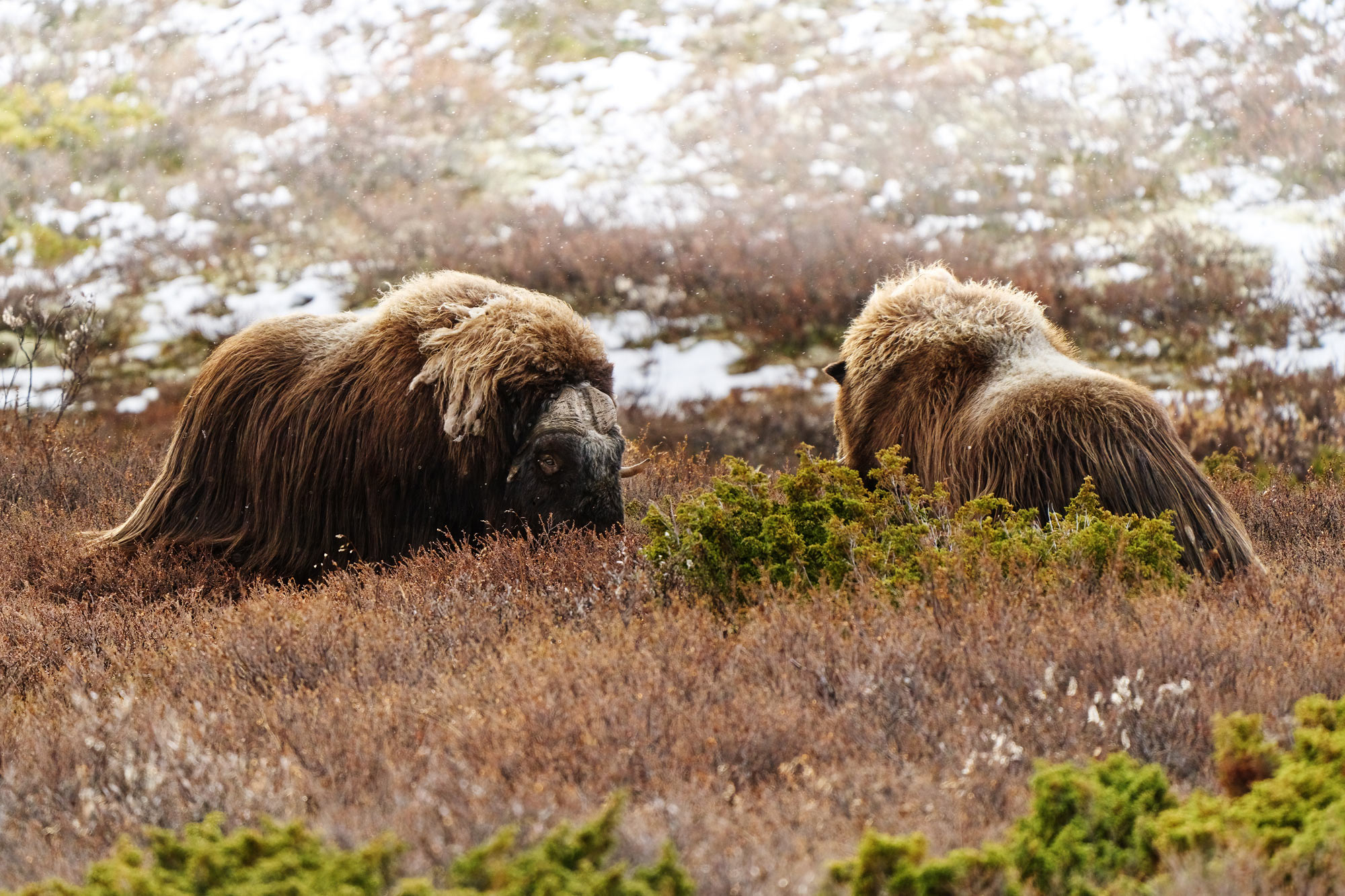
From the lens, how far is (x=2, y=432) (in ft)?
26.7

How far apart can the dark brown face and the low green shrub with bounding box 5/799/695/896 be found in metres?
2.68

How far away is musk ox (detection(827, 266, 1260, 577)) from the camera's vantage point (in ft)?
14.1

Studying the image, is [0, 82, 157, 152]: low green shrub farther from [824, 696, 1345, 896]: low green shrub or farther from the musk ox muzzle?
[824, 696, 1345, 896]: low green shrub

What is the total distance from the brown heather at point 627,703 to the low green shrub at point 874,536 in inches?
5.6

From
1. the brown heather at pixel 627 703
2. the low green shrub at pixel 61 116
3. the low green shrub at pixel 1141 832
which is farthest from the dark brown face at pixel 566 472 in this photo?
the low green shrub at pixel 61 116

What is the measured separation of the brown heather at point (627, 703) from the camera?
2367 millimetres

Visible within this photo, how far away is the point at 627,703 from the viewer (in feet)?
9.26

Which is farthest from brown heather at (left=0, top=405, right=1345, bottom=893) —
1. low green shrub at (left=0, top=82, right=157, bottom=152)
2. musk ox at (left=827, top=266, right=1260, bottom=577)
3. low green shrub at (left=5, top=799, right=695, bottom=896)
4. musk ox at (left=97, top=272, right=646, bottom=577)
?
low green shrub at (left=0, top=82, right=157, bottom=152)

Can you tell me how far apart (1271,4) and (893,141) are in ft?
22.0

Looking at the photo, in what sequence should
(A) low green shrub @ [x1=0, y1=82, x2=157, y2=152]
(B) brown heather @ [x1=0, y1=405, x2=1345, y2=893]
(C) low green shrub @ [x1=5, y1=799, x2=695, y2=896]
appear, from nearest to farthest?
(C) low green shrub @ [x1=5, y1=799, x2=695, y2=896] < (B) brown heather @ [x1=0, y1=405, x2=1345, y2=893] < (A) low green shrub @ [x1=0, y1=82, x2=157, y2=152]

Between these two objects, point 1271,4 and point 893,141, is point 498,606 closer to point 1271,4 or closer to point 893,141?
Result: point 893,141

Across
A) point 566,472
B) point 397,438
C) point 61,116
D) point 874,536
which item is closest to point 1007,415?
point 874,536

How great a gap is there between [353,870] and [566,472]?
2.93m

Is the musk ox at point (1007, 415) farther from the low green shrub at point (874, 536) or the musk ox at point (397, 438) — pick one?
the musk ox at point (397, 438)
